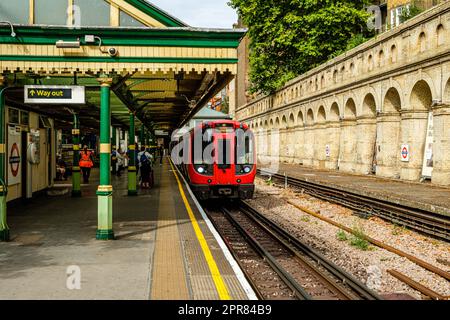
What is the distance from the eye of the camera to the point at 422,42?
20344 mm

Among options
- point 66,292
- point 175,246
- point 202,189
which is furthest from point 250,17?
point 66,292

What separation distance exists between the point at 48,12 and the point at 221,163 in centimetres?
737

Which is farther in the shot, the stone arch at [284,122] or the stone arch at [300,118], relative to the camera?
the stone arch at [284,122]

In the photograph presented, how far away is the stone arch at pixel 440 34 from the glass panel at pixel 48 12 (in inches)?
597

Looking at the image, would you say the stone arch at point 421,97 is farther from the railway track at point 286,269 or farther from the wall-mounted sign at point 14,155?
the wall-mounted sign at point 14,155

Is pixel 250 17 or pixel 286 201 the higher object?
pixel 250 17

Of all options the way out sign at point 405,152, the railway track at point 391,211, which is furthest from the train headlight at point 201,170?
the way out sign at point 405,152

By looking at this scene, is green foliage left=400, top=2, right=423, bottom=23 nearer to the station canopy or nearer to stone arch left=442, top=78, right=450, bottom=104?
stone arch left=442, top=78, right=450, bottom=104

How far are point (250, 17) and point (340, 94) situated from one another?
13.4 m

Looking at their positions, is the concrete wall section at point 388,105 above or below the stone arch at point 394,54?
below

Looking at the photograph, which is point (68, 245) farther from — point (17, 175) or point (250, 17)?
point (250, 17)

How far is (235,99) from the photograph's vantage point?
80.8 m

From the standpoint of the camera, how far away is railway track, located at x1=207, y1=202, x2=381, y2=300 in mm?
6758

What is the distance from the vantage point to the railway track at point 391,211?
11289 mm
